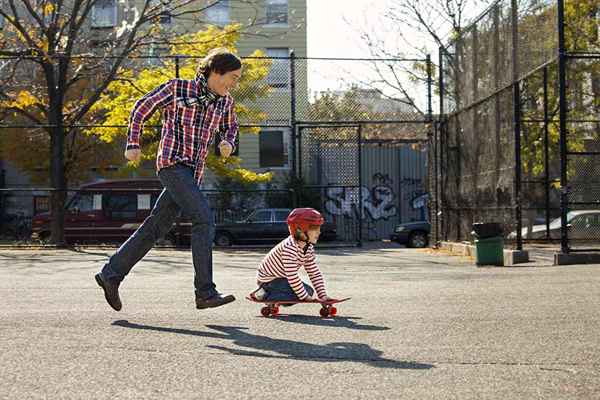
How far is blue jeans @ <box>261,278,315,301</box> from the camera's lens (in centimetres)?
682

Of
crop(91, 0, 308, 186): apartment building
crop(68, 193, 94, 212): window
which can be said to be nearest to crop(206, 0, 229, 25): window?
crop(91, 0, 308, 186): apartment building

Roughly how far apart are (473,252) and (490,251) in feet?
7.65

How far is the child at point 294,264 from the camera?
6.68 m

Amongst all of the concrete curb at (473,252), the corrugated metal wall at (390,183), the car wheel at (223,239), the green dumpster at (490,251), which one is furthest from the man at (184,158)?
the corrugated metal wall at (390,183)

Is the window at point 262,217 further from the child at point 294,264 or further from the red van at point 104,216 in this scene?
→ the child at point 294,264

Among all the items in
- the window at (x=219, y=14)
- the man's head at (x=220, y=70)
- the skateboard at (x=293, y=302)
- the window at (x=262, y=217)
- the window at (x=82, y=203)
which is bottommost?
the skateboard at (x=293, y=302)

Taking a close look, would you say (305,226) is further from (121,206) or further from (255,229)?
(121,206)

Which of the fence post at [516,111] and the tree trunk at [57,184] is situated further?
the tree trunk at [57,184]

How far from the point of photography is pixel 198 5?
2716 centimetres

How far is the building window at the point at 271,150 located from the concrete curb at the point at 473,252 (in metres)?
16.8

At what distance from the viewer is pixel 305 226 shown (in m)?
6.65

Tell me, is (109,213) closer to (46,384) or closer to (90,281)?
(90,281)

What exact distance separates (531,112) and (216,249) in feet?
25.0

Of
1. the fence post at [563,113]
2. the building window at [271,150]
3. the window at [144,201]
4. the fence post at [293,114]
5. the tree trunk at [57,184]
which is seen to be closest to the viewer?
the fence post at [563,113]
